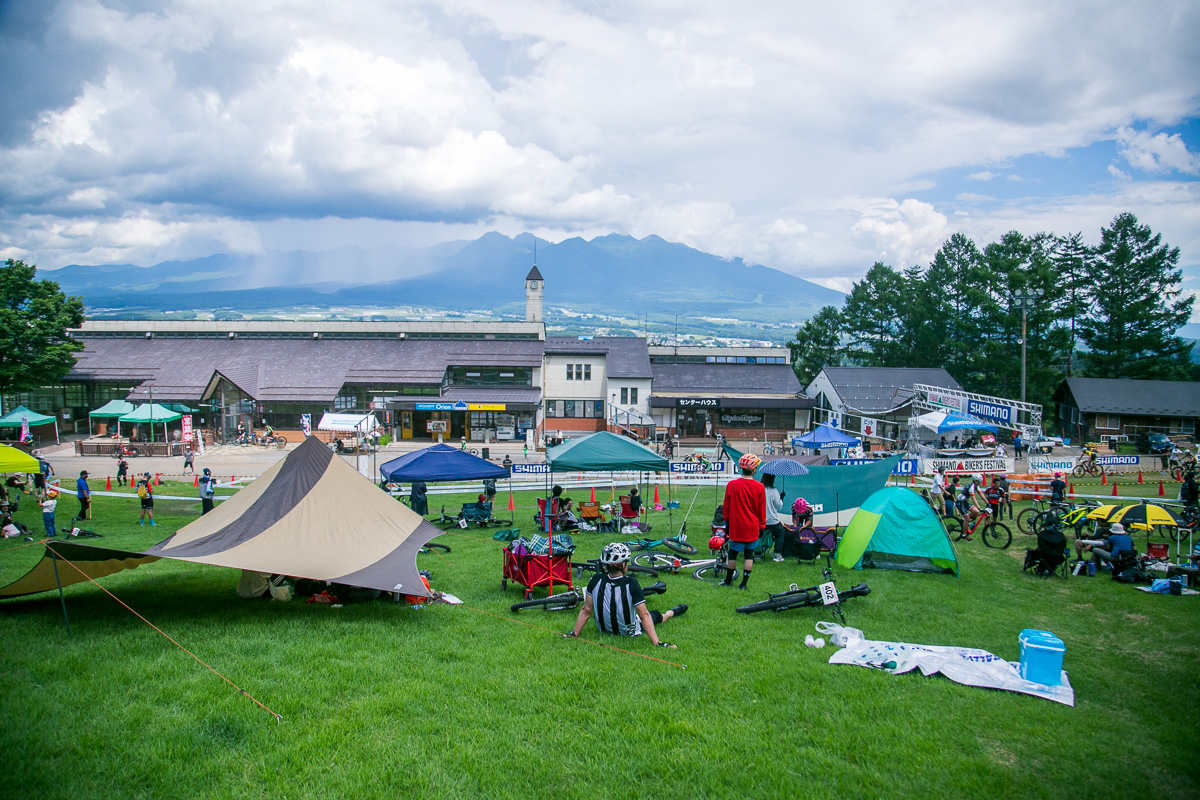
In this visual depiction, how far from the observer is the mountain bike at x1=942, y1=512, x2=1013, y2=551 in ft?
52.5

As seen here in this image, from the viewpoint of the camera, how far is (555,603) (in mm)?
9914

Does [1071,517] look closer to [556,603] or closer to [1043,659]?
[1043,659]

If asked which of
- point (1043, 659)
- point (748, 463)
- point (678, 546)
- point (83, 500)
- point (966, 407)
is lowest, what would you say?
point (678, 546)

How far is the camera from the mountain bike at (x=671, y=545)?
47.0ft

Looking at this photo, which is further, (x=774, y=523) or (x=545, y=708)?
(x=774, y=523)

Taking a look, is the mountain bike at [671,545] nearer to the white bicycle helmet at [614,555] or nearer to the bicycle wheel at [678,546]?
the bicycle wheel at [678,546]

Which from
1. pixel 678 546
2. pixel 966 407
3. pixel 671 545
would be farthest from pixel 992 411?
pixel 671 545

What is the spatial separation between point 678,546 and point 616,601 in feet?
21.0

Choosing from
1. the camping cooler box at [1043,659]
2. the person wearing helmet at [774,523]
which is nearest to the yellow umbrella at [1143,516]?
the person wearing helmet at [774,523]

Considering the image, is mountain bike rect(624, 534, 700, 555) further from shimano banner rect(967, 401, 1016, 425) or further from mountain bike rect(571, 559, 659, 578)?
shimano banner rect(967, 401, 1016, 425)

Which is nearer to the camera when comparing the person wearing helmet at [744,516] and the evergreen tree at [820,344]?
the person wearing helmet at [744,516]

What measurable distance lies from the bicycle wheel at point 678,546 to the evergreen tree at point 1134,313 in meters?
52.2

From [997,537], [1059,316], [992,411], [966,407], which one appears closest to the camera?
[997,537]

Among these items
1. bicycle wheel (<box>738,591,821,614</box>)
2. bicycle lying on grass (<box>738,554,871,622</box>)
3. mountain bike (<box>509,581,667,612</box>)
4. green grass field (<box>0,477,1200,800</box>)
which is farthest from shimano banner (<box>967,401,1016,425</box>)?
mountain bike (<box>509,581,667,612</box>)
